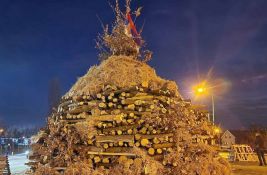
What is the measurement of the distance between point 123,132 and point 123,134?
0.22 ft

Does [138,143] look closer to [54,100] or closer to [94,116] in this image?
[94,116]

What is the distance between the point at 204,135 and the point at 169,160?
2452 millimetres

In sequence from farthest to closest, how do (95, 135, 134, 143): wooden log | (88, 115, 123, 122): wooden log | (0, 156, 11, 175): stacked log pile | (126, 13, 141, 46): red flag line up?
(0, 156, 11, 175): stacked log pile
(126, 13, 141, 46): red flag
(88, 115, 123, 122): wooden log
(95, 135, 134, 143): wooden log

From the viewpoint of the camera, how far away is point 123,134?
9656mm

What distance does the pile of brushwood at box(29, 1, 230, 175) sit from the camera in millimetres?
9445

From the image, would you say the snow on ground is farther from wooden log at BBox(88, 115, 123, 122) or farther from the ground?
wooden log at BBox(88, 115, 123, 122)

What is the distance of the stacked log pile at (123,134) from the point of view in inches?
372

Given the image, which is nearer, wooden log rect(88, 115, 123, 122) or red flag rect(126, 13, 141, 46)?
wooden log rect(88, 115, 123, 122)

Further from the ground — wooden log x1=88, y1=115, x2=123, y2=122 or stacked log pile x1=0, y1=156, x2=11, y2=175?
wooden log x1=88, y1=115, x2=123, y2=122

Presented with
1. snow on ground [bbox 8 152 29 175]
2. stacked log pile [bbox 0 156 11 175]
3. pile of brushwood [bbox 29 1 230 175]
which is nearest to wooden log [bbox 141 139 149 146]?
pile of brushwood [bbox 29 1 230 175]

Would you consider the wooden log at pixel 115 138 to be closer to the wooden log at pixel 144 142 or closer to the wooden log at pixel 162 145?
the wooden log at pixel 144 142

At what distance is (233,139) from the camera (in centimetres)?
6378

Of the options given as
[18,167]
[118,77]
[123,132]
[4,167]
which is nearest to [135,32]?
[118,77]

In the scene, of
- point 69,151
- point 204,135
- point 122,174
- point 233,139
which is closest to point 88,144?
point 69,151
